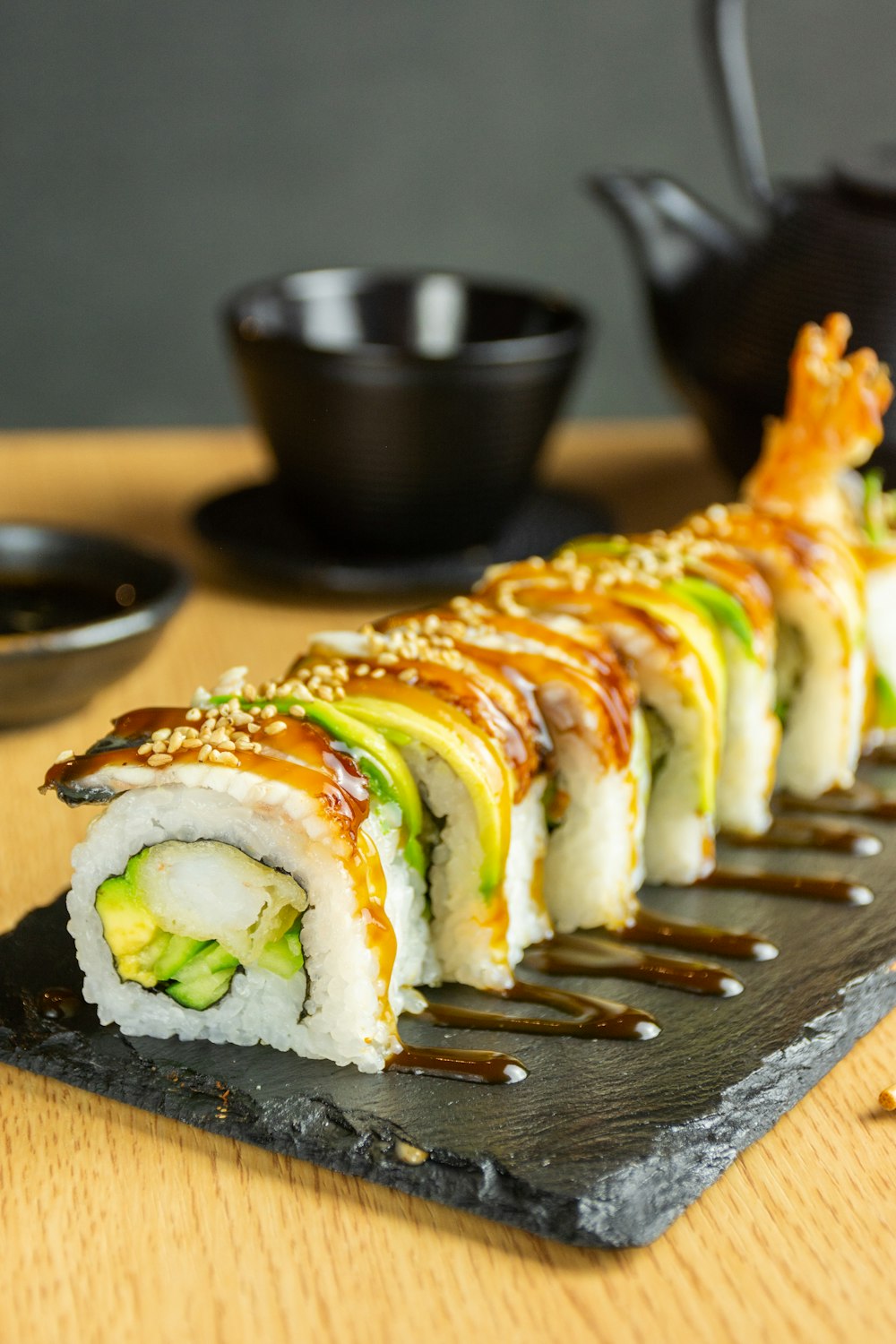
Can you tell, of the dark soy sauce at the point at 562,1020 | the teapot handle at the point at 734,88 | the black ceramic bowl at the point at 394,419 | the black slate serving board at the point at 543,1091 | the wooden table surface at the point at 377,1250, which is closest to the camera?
the wooden table surface at the point at 377,1250

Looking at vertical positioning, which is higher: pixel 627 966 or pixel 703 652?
pixel 703 652

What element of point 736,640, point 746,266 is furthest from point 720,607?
point 746,266

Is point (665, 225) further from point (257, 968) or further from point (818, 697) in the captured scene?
point (257, 968)

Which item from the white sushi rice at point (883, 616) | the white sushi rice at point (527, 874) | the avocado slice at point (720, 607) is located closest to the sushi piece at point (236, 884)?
the white sushi rice at point (527, 874)

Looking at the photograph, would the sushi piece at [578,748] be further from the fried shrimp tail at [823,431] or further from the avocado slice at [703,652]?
the fried shrimp tail at [823,431]

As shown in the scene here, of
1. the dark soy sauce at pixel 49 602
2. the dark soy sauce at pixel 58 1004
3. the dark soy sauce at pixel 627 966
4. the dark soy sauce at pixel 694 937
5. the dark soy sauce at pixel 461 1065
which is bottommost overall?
the dark soy sauce at pixel 694 937

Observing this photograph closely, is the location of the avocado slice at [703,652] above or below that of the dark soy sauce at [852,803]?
above

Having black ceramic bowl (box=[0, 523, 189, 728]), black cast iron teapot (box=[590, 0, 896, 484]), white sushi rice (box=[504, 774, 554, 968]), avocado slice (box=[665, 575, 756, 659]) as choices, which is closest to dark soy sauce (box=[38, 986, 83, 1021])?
white sushi rice (box=[504, 774, 554, 968])
